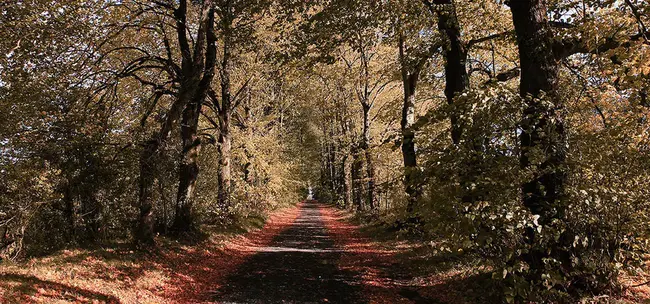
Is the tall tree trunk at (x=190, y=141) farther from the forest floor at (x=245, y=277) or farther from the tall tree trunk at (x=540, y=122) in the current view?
the tall tree trunk at (x=540, y=122)

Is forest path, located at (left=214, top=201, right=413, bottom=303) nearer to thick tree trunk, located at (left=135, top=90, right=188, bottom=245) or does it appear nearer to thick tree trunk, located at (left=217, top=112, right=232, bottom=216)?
thick tree trunk, located at (left=135, top=90, right=188, bottom=245)

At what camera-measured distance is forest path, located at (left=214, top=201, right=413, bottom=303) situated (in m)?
8.37

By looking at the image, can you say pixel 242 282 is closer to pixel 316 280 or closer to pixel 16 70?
pixel 316 280

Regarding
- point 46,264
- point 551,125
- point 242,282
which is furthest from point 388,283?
point 46,264

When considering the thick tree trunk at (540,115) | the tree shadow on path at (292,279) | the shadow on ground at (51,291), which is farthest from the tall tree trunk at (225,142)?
the thick tree trunk at (540,115)

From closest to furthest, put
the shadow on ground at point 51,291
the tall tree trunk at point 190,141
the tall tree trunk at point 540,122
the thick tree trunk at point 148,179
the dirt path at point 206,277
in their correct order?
the tall tree trunk at point 540,122 < the shadow on ground at point 51,291 < the dirt path at point 206,277 < the thick tree trunk at point 148,179 < the tall tree trunk at point 190,141

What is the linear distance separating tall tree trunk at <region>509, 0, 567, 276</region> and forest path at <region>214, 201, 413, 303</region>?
3.84m

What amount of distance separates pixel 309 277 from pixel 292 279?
493mm

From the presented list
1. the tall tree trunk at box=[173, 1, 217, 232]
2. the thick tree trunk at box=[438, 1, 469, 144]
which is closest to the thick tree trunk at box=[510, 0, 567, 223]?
the thick tree trunk at box=[438, 1, 469, 144]

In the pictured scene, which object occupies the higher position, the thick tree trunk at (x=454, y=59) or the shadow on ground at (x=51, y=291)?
the thick tree trunk at (x=454, y=59)

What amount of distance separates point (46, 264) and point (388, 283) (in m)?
7.70

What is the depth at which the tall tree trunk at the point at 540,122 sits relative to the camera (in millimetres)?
5250

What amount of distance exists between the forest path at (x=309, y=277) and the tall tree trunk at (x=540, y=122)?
384 cm

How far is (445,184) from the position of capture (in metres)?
5.53
